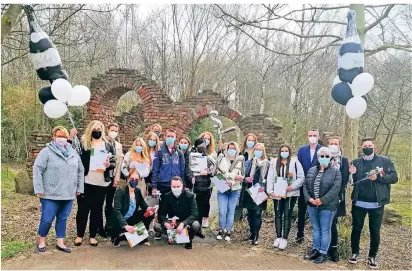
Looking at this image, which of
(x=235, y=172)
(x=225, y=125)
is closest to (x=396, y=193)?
(x=225, y=125)

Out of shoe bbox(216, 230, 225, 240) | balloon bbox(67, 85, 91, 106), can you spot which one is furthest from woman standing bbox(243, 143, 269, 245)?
balloon bbox(67, 85, 91, 106)

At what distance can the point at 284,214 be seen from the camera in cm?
593

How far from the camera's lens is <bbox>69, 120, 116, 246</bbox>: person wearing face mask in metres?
5.63

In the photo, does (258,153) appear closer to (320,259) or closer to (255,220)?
(255,220)

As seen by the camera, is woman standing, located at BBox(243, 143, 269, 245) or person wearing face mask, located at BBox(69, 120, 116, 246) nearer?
person wearing face mask, located at BBox(69, 120, 116, 246)

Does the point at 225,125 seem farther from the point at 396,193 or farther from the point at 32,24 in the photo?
the point at 32,24

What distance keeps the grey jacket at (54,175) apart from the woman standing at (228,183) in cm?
222

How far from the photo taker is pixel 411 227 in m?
8.84

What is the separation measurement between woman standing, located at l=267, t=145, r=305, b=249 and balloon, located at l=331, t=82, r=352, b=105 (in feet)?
3.39

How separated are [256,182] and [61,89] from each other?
→ 3.22 metres

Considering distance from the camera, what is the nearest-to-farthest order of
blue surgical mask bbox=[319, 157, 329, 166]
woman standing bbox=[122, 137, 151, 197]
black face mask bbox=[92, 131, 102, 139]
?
blue surgical mask bbox=[319, 157, 329, 166] < black face mask bbox=[92, 131, 102, 139] < woman standing bbox=[122, 137, 151, 197]

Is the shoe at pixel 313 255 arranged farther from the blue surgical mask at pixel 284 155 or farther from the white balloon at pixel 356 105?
the white balloon at pixel 356 105

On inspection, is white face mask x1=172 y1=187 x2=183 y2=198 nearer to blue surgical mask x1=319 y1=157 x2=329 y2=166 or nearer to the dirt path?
the dirt path

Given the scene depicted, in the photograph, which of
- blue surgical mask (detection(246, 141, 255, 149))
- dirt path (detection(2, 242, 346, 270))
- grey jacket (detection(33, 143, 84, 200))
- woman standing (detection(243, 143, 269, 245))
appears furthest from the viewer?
blue surgical mask (detection(246, 141, 255, 149))
